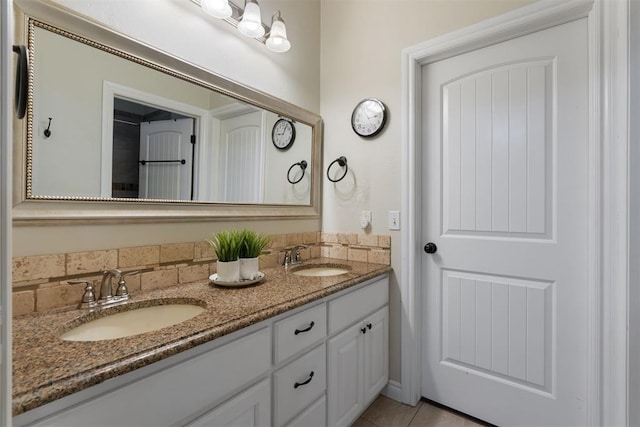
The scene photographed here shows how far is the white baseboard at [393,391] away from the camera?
1.82 meters

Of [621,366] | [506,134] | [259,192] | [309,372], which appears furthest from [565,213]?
[259,192]

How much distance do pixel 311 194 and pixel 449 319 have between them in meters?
1.14

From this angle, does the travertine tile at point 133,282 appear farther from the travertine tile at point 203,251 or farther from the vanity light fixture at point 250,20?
the vanity light fixture at point 250,20

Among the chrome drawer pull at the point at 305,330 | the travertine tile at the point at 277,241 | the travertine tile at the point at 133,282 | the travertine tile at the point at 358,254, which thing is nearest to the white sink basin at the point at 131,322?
the travertine tile at the point at 133,282

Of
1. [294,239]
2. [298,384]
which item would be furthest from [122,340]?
[294,239]

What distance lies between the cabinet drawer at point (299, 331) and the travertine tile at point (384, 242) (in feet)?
2.35

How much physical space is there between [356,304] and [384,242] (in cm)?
50

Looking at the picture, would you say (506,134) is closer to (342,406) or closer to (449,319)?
(449,319)

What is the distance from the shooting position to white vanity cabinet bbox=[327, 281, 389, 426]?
1.36 m

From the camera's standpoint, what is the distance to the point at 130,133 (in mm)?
1212

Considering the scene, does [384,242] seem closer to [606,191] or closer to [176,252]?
[606,191]

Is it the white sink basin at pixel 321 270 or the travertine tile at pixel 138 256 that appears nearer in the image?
the travertine tile at pixel 138 256

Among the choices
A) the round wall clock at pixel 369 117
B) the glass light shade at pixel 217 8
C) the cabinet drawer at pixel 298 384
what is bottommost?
the cabinet drawer at pixel 298 384

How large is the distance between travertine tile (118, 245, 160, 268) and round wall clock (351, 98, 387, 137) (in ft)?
4.44
